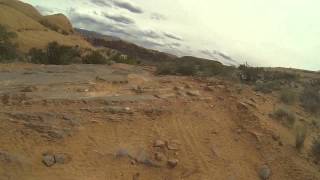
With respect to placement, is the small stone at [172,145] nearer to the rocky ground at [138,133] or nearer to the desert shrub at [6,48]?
the rocky ground at [138,133]

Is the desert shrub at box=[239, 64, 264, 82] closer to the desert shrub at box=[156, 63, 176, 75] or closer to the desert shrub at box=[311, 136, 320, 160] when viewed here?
the desert shrub at box=[156, 63, 176, 75]

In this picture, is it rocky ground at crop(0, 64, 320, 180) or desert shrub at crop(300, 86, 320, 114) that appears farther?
desert shrub at crop(300, 86, 320, 114)

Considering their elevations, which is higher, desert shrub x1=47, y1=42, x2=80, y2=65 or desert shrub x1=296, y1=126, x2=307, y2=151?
desert shrub x1=47, y1=42, x2=80, y2=65

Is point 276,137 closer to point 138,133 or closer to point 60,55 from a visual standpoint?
point 138,133

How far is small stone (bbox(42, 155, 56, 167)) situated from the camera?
10391 millimetres

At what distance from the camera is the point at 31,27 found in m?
40.7

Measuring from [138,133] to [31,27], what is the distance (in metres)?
30.8

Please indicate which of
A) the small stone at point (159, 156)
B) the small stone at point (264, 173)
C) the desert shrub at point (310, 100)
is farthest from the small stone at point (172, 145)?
the desert shrub at point (310, 100)

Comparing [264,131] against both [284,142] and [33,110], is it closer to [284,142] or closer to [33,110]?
[284,142]

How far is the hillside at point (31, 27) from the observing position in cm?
3459

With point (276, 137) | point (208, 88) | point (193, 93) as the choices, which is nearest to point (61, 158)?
point (193, 93)

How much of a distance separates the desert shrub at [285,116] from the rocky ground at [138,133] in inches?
10.1

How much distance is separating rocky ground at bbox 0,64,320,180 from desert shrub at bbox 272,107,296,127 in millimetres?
257

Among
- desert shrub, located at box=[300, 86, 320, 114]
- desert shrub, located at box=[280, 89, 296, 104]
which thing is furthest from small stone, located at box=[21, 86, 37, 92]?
desert shrub, located at box=[300, 86, 320, 114]
